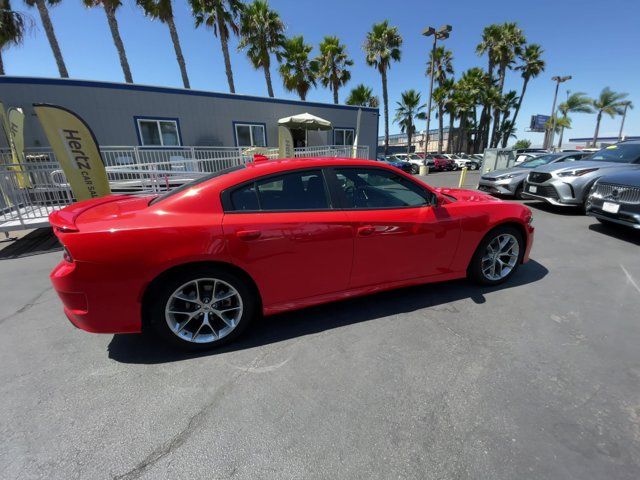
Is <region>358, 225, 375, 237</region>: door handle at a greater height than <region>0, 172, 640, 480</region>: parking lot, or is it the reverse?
<region>358, 225, 375, 237</region>: door handle

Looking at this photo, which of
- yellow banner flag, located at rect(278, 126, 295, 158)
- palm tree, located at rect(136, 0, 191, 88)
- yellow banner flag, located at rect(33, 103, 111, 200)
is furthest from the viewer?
palm tree, located at rect(136, 0, 191, 88)

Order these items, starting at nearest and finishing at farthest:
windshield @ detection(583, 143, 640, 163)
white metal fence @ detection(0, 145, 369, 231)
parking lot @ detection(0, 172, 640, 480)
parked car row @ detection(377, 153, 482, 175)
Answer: parking lot @ detection(0, 172, 640, 480), white metal fence @ detection(0, 145, 369, 231), windshield @ detection(583, 143, 640, 163), parked car row @ detection(377, 153, 482, 175)

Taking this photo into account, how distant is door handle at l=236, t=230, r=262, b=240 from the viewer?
7.30 ft

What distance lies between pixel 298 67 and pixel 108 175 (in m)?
17.5

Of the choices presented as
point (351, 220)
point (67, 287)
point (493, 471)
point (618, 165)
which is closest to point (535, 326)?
point (493, 471)

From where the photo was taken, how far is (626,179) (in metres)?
4.91

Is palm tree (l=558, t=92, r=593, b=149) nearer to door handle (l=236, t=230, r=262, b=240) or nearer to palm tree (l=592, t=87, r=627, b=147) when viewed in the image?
palm tree (l=592, t=87, r=627, b=147)

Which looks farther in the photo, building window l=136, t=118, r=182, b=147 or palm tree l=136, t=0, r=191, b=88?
palm tree l=136, t=0, r=191, b=88

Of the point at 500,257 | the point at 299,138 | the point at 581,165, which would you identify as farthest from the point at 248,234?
the point at 299,138

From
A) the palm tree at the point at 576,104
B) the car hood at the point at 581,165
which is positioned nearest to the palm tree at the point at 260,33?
the car hood at the point at 581,165

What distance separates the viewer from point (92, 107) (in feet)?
33.4

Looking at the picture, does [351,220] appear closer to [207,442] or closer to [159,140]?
[207,442]

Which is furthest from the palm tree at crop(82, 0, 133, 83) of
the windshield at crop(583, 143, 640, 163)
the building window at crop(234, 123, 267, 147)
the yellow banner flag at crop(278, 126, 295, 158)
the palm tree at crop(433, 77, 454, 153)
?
the palm tree at crop(433, 77, 454, 153)

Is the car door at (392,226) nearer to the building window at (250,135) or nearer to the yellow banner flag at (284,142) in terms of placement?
the yellow banner flag at (284,142)
